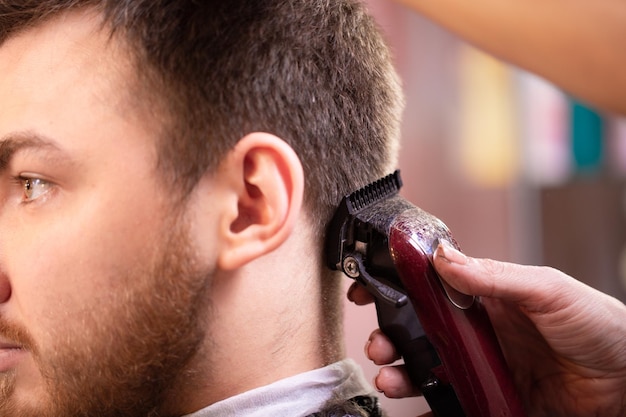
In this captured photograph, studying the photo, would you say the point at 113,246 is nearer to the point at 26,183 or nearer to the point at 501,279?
the point at 26,183

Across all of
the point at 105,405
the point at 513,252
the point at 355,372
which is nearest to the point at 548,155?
the point at 513,252

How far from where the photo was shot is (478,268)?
1.29 metres

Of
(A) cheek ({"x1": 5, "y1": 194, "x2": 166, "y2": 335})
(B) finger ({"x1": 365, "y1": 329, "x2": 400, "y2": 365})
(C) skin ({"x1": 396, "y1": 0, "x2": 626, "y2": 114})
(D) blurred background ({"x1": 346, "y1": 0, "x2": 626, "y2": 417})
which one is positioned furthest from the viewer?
(D) blurred background ({"x1": 346, "y1": 0, "x2": 626, "y2": 417})

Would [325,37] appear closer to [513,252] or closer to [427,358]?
[427,358]

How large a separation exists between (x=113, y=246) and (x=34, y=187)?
0.16m

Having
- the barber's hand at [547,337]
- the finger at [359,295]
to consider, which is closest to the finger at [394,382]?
the barber's hand at [547,337]

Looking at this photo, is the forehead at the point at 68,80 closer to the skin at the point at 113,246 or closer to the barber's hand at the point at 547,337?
the skin at the point at 113,246

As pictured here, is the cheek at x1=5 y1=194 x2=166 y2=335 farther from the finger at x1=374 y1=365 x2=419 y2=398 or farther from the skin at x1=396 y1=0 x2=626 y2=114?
the skin at x1=396 y1=0 x2=626 y2=114

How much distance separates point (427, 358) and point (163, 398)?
43 centimetres

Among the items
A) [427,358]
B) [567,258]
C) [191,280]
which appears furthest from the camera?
[567,258]

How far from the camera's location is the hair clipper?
1280mm

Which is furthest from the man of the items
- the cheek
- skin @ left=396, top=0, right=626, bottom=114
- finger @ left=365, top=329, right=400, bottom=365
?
skin @ left=396, top=0, right=626, bottom=114

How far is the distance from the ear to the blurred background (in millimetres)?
2963

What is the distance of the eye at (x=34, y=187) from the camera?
125 centimetres
